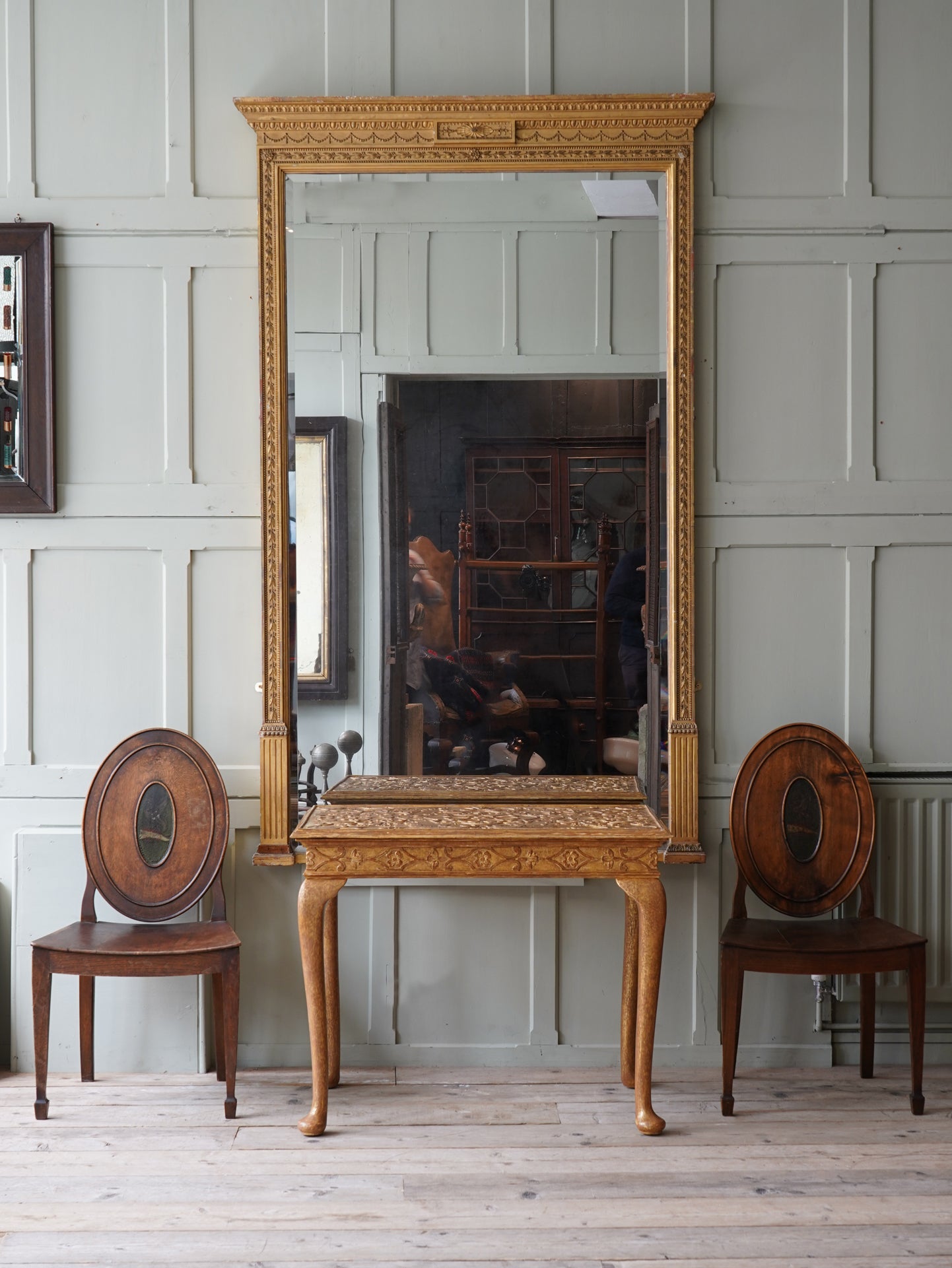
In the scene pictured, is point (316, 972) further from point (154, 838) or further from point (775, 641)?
point (775, 641)

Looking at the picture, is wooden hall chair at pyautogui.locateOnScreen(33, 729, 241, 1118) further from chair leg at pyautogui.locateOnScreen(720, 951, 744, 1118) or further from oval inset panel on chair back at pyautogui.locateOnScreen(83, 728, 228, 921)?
chair leg at pyautogui.locateOnScreen(720, 951, 744, 1118)

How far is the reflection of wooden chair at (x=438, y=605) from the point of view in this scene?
130 inches

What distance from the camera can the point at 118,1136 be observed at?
290cm

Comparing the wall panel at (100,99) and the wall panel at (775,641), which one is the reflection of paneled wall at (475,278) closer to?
the wall panel at (100,99)

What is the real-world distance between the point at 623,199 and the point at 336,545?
1412mm

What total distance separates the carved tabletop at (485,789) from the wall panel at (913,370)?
1.34 m

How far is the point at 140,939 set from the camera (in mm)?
3031

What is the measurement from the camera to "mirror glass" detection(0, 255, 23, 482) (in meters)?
3.35

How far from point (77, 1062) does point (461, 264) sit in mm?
2810

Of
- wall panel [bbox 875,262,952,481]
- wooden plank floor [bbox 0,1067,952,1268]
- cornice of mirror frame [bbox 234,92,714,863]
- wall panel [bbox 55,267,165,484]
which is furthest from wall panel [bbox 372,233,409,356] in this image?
wooden plank floor [bbox 0,1067,952,1268]

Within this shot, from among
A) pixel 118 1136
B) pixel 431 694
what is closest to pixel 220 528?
pixel 431 694

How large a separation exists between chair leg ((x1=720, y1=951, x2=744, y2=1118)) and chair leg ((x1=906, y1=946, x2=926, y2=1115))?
493 mm

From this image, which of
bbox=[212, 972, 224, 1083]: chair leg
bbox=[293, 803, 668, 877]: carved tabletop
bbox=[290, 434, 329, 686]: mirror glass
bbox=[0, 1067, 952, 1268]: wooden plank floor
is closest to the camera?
bbox=[0, 1067, 952, 1268]: wooden plank floor

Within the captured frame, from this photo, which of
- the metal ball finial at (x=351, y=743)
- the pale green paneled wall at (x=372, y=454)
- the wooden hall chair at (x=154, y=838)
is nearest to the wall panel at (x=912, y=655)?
the pale green paneled wall at (x=372, y=454)
